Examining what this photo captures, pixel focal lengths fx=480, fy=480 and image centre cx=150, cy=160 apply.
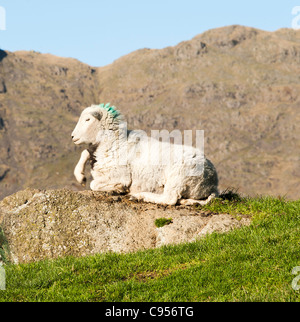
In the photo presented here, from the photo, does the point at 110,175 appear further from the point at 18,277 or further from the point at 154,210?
the point at 18,277

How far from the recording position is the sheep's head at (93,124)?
492 inches

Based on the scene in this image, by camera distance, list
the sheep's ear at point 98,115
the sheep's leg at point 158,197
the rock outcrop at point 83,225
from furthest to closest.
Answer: the sheep's ear at point 98,115
the sheep's leg at point 158,197
the rock outcrop at point 83,225

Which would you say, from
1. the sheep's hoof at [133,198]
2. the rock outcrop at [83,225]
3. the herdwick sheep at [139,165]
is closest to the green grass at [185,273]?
A: the rock outcrop at [83,225]

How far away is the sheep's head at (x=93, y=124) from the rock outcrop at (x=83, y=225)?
5.89 feet

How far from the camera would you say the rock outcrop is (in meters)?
10.3

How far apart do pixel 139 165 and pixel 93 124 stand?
5.33ft

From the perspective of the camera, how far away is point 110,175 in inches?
491

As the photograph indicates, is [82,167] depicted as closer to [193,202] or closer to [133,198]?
[133,198]

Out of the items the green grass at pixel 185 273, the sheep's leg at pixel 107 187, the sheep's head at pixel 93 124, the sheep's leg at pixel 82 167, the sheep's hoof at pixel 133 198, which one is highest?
the sheep's head at pixel 93 124

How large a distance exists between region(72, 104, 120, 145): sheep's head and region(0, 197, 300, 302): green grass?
13.2 feet

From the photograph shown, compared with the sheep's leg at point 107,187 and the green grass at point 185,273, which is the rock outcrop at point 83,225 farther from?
the sheep's leg at point 107,187

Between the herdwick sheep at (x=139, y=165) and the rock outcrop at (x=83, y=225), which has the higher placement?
the herdwick sheep at (x=139, y=165)

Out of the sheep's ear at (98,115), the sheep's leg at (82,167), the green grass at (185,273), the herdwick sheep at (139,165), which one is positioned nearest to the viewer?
the green grass at (185,273)
